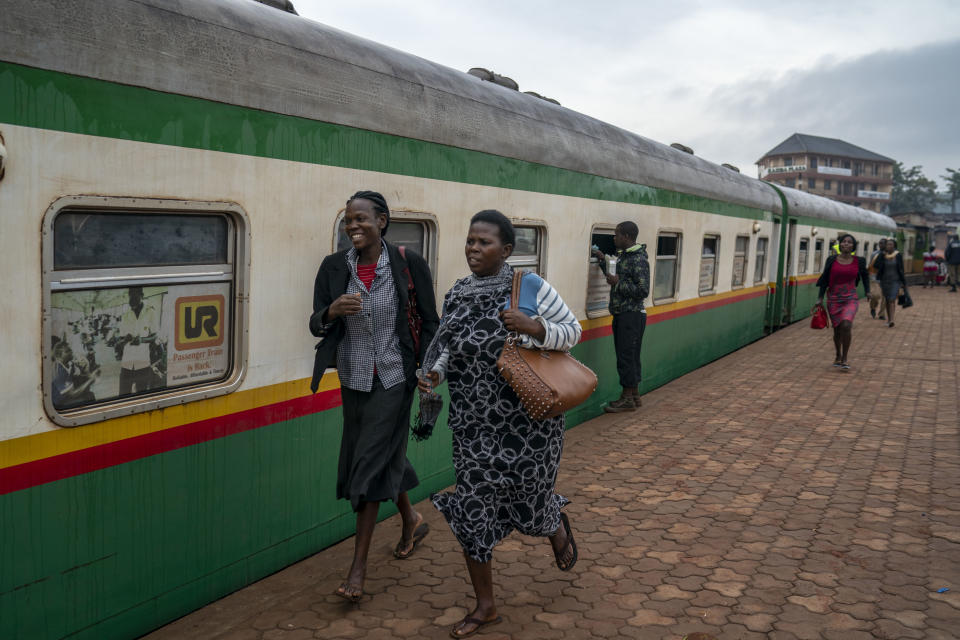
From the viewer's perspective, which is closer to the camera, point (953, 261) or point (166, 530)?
point (166, 530)

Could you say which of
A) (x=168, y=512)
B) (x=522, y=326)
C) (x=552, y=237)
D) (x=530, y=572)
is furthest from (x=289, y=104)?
(x=552, y=237)

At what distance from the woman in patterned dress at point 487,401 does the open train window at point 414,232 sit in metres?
1.26

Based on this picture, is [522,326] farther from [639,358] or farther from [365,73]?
[639,358]

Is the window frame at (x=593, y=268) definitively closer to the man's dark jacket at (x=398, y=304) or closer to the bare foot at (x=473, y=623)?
the man's dark jacket at (x=398, y=304)

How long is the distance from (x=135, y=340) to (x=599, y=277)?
5.28 meters

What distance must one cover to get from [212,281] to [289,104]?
3.08 ft

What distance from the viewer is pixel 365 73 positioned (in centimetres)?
438

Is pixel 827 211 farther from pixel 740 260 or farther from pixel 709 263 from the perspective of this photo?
pixel 709 263

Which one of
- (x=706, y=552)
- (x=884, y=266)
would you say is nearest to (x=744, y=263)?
(x=884, y=266)

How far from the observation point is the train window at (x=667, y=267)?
9.27 metres

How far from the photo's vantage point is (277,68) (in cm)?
381

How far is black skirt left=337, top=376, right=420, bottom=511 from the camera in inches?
150

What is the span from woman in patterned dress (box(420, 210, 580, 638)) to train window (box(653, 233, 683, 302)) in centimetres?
584

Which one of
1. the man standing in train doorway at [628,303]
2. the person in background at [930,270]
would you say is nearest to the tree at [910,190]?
the person in background at [930,270]
